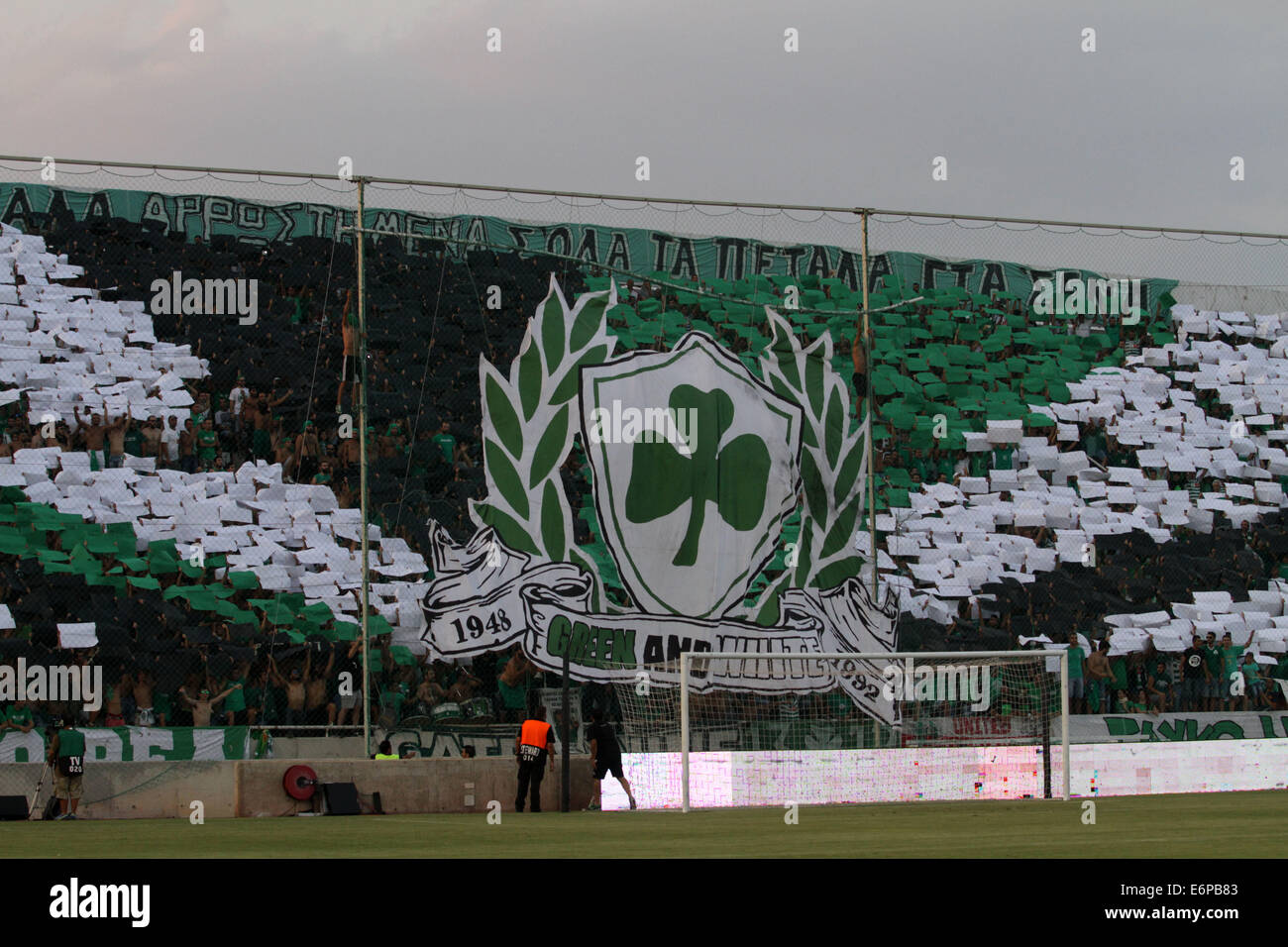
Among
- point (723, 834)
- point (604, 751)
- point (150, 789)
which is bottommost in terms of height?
point (150, 789)

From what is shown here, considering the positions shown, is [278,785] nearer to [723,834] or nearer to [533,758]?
[533,758]

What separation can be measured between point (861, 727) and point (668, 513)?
15.2 ft

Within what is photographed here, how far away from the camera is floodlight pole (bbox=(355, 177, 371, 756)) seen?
2281 cm

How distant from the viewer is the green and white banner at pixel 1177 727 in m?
26.1

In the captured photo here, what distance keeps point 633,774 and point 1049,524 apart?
40.5 feet

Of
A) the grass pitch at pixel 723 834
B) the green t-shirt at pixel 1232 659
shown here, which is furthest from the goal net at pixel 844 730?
the green t-shirt at pixel 1232 659

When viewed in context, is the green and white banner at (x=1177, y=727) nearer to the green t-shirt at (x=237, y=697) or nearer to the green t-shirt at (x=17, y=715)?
the green t-shirt at (x=237, y=697)

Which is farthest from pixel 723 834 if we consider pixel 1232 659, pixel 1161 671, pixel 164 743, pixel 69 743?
pixel 1232 659

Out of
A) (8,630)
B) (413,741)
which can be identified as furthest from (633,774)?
(8,630)

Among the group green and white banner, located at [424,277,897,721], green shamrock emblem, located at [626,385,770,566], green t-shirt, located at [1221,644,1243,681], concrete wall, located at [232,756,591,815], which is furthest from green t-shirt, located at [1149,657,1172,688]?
concrete wall, located at [232,756,591,815]

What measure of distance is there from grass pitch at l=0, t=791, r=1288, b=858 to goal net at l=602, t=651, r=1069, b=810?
2.09 meters

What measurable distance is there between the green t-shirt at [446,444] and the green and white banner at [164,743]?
5.80 m

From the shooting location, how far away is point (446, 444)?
26.2 metres

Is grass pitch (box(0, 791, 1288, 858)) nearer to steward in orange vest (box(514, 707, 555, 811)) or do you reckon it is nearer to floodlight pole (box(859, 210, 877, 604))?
steward in orange vest (box(514, 707, 555, 811))
